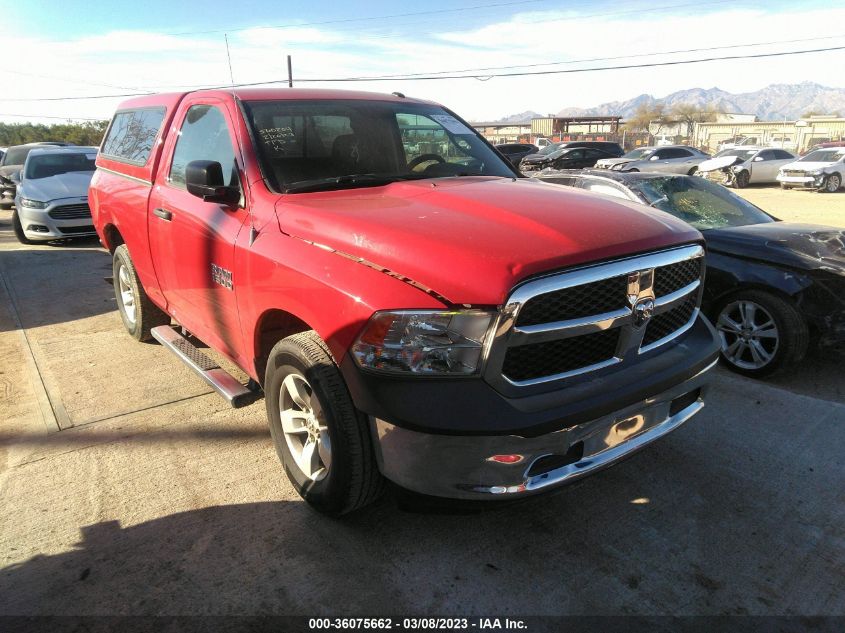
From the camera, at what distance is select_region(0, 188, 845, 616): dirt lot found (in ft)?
7.74

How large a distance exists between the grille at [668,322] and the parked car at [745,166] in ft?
70.5

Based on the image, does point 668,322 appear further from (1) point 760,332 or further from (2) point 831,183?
(2) point 831,183

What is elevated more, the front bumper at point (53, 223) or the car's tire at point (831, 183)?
the front bumper at point (53, 223)

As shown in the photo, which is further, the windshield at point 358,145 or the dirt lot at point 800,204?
the dirt lot at point 800,204

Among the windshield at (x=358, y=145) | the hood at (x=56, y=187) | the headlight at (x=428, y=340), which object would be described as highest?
the windshield at (x=358, y=145)

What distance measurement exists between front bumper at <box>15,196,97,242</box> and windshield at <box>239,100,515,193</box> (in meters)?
8.56

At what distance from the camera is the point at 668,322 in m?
2.75

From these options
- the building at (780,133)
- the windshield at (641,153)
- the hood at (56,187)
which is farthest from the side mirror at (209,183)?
the building at (780,133)

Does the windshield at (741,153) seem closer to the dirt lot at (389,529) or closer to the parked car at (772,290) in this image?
the parked car at (772,290)

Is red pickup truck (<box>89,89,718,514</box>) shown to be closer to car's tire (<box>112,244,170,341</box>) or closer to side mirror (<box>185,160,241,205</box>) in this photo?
side mirror (<box>185,160,241,205</box>)

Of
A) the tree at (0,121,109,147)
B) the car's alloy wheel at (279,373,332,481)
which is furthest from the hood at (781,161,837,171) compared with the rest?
the tree at (0,121,109,147)

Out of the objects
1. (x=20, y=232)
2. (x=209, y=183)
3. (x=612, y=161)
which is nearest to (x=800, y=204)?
(x=612, y=161)

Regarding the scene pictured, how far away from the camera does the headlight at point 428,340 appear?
2.12 metres

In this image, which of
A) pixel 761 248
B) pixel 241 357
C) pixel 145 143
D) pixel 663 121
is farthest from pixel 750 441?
pixel 663 121
